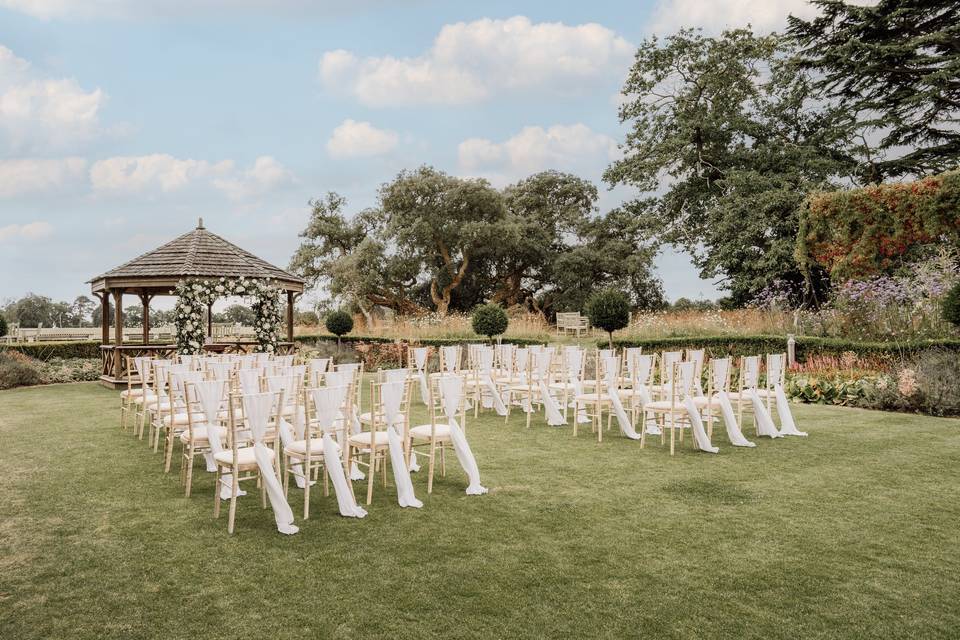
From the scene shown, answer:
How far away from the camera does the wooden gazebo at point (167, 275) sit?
15.3m

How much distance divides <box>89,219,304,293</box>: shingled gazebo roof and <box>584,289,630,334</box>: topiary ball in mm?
7721

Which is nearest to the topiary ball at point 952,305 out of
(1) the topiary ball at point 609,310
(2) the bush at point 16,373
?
(1) the topiary ball at point 609,310

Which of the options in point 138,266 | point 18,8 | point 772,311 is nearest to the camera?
point 18,8

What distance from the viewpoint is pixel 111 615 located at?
3367 millimetres

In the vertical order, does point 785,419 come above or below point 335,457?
below

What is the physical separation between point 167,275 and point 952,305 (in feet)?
50.9

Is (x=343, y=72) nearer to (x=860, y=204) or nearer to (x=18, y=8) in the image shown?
(x=18, y=8)

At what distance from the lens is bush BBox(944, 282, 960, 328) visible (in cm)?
1118

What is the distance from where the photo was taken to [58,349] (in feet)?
64.0

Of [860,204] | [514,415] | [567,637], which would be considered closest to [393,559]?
[567,637]

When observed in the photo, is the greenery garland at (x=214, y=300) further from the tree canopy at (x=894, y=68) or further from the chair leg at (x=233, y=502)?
the tree canopy at (x=894, y=68)

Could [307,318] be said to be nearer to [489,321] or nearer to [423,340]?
[423,340]

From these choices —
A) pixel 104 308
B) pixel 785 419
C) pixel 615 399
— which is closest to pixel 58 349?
pixel 104 308

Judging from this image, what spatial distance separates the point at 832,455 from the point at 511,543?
4472mm
